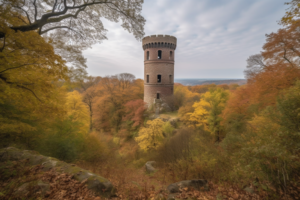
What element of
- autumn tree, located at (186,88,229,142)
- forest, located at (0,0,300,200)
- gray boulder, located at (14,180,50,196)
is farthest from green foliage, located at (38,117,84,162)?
autumn tree, located at (186,88,229,142)

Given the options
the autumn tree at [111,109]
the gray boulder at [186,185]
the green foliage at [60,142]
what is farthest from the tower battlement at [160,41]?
the gray boulder at [186,185]

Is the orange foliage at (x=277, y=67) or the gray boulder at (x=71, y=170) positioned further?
the orange foliage at (x=277, y=67)

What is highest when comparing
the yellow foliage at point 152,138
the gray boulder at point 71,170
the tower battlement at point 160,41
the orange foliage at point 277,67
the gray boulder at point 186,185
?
the tower battlement at point 160,41

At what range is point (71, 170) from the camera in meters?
4.49

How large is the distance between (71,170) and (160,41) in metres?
18.7

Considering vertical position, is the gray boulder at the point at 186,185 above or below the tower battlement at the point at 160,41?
below

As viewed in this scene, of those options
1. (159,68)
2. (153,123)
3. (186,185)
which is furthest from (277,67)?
(159,68)

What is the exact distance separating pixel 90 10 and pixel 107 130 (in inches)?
757

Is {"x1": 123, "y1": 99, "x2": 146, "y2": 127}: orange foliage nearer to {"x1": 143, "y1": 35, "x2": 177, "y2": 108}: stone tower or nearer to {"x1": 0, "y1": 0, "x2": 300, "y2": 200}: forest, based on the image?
{"x1": 143, "y1": 35, "x2": 177, "y2": 108}: stone tower

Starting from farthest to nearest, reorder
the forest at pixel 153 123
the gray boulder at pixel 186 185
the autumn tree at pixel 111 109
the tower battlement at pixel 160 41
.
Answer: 1. the autumn tree at pixel 111 109
2. the tower battlement at pixel 160 41
3. the gray boulder at pixel 186 185
4. the forest at pixel 153 123

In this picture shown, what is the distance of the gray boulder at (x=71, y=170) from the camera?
400 cm

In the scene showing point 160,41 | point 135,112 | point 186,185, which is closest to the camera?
point 186,185

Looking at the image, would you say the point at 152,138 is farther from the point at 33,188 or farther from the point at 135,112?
the point at 33,188

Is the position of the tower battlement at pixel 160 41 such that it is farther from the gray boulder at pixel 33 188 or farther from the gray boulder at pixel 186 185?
the gray boulder at pixel 33 188
